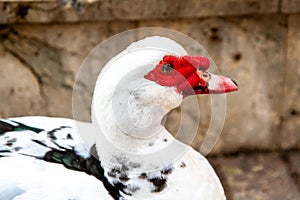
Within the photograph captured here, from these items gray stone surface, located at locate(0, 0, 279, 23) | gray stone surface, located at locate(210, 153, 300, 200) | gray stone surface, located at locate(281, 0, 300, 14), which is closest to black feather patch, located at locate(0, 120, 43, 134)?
A: gray stone surface, located at locate(0, 0, 279, 23)

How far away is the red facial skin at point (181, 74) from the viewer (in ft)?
4.75

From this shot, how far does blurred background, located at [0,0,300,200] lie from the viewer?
230 centimetres

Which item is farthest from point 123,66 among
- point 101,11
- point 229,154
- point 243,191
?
point 229,154

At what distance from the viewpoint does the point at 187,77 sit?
4.89 ft

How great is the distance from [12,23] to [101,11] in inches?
11.5

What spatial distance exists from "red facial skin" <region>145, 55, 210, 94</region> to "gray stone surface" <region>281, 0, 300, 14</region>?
920 millimetres

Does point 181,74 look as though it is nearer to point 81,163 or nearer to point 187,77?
point 187,77

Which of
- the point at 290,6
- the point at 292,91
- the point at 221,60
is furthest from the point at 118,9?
the point at 292,91

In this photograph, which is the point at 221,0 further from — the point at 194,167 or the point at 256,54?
the point at 194,167

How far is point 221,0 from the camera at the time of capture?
2303mm

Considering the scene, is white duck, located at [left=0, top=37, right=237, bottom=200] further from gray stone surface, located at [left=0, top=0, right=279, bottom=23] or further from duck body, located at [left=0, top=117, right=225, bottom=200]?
gray stone surface, located at [left=0, top=0, right=279, bottom=23]

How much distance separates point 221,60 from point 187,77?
3.11 feet

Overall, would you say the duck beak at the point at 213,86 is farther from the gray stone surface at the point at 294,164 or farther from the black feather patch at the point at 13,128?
Result: the gray stone surface at the point at 294,164

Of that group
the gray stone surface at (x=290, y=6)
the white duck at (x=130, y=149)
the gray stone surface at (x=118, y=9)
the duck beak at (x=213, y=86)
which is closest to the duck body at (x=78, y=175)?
the white duck at (x=130, y=149)
